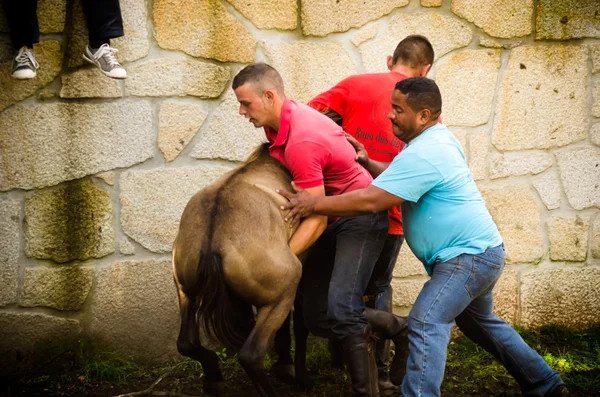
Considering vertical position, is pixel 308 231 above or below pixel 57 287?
above

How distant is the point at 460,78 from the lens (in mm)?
5055

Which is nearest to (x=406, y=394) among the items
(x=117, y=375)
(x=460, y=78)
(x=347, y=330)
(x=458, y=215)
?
(x=347, y=330)

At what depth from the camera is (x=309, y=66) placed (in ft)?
16.0

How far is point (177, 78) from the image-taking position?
186 inches

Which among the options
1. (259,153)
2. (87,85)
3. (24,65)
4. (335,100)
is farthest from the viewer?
(87,85)

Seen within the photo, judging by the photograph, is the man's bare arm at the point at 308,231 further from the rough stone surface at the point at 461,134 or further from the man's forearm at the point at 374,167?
the rough stone surface at the point at 461,134

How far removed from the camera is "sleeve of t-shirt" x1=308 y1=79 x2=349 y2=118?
14.5ft

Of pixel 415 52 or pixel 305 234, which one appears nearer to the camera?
pixel 305 234

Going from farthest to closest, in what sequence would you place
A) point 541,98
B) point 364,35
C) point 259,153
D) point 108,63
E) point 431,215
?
point 541,98, point 364,35, point 108,63, point 259,153, point 431,215

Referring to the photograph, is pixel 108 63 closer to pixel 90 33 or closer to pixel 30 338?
pixel 90 33

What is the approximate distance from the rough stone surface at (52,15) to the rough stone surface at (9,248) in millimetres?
1138

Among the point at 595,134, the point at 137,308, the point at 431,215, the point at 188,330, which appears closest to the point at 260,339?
the point at 188,330

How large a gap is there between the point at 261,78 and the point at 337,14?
4.11 feet

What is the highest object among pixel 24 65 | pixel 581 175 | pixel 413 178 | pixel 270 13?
pixel 270 13
